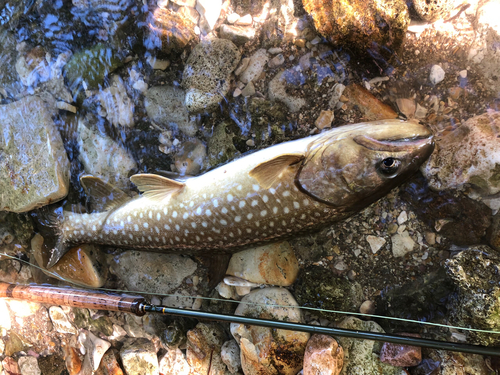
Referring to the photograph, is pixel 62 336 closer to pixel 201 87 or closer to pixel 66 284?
pixel 66 284

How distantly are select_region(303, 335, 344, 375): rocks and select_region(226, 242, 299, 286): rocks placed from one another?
1.68 feet

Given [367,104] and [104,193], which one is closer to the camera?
[367,104]

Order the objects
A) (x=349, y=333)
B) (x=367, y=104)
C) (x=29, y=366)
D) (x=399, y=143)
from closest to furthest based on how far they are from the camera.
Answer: (x=399, y=143)
(x=349, y=333)
(x=367, y=104)
(x=29, y=366)

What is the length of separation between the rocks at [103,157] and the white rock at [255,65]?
1.28m

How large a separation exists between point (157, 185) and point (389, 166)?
1.70 meters

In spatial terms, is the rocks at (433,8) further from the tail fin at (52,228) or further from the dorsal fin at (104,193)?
the tail fin at (52,228)

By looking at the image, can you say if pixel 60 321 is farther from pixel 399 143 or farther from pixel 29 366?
pixel 399 143

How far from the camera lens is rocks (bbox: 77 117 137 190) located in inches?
116

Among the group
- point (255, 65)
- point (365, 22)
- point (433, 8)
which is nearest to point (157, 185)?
point (255, 65)

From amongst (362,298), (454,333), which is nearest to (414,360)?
(454,333)

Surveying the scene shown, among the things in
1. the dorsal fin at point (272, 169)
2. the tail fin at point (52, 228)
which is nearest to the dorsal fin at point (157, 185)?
the dorsal fin at point (272, 169)

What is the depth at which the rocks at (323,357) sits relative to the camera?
2.51 metres

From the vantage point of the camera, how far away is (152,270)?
302 centimetres

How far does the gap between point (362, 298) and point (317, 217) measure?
3.23 ft
